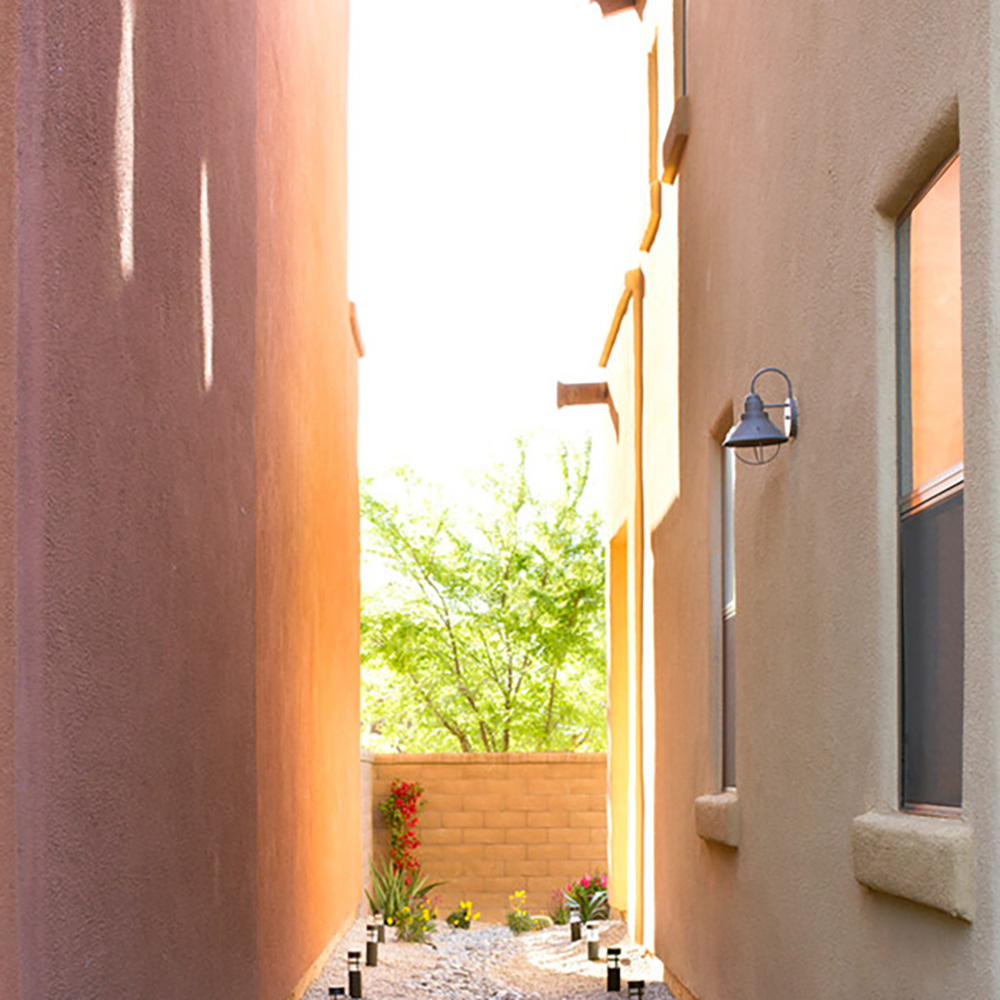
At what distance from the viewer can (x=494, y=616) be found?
1111 inches

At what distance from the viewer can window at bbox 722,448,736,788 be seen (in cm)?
803

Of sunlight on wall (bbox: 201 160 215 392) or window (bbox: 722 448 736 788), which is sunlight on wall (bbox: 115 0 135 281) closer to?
sunlight on wall (bbox: 201 160 215 392)

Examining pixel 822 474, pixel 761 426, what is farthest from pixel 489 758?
pixel 822 474

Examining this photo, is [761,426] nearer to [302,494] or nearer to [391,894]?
[302,494]

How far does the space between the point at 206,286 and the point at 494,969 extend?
736 cm

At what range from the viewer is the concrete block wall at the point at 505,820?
18.6 meters

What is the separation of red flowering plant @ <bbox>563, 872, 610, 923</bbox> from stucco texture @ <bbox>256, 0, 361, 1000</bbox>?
85.1 inches

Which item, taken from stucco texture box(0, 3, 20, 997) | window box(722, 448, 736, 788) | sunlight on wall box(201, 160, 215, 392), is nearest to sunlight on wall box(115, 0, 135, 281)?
stucco texture box(0, 3, 20, 997)

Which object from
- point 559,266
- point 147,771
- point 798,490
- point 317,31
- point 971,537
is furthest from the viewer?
point 559,266

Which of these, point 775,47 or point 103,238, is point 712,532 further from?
point 103,238

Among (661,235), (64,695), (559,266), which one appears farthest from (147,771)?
(559,266)

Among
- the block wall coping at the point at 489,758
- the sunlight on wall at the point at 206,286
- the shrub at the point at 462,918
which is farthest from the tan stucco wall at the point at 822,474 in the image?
the block wall coping at the point at 489,758

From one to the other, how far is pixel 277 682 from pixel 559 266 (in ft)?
94.9

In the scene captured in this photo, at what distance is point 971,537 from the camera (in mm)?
3865
